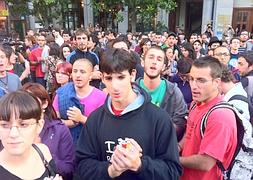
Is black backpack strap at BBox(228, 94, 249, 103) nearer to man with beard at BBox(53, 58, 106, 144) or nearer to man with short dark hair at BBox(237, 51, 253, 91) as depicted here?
man with beard at BBox(53, 58, 106, 144)

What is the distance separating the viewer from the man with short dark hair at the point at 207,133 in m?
2.07

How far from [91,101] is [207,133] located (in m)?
1.39

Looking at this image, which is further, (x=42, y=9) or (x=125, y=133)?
(x=42, y=9)

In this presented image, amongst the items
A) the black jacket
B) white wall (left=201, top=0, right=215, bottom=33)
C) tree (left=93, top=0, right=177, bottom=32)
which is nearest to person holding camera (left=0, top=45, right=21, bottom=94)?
the black jacket

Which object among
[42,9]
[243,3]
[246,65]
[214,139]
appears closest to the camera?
[214,139]

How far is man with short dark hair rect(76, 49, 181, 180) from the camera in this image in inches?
71.6

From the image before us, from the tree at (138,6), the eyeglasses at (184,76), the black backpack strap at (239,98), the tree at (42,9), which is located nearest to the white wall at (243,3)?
the tree at (138,6)

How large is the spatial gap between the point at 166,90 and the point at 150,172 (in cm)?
154

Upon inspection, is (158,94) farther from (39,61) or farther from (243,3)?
(243,3)

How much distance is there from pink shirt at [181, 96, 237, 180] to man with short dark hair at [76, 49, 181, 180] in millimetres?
332

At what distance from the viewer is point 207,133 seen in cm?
211

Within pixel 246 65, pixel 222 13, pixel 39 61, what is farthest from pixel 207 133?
pixel 222 13

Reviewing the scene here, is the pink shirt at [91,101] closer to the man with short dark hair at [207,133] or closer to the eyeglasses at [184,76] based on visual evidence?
the man with short dark hair at [207,133]

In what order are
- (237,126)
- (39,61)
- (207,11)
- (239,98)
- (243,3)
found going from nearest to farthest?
(237,126) → (239,98) → (39,61) → (207,11) → (243,3)
